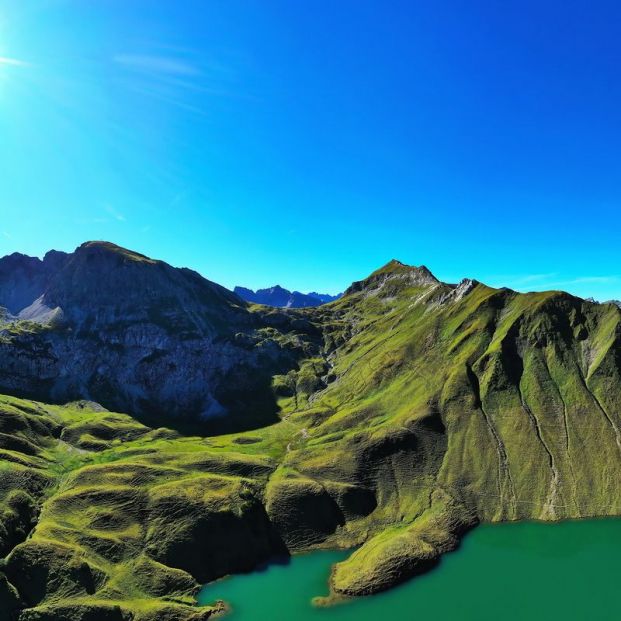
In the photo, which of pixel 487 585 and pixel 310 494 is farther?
pixel 310 494

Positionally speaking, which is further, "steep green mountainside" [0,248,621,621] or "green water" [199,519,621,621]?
"steep green mountainside" [0,248,621,621]

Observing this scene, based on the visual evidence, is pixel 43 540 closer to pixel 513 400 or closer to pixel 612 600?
pixel 612 600

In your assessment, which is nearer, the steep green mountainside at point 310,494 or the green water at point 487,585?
the green water at point 487,585

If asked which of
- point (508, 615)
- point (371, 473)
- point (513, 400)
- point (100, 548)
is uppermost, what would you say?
point (513, 400)

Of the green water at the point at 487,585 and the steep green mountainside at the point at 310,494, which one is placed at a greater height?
the steep green mountainside at the point at 310,494

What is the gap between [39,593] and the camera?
107312 mm

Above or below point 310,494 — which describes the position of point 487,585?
below

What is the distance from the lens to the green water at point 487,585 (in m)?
101

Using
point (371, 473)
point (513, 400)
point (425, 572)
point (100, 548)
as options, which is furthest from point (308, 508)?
point (513, 400)

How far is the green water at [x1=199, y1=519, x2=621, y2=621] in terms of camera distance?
101438 millimetres

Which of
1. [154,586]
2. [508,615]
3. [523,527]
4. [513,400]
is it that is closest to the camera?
[508,615]

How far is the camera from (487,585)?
111000 millimetres

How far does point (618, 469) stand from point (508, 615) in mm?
82503

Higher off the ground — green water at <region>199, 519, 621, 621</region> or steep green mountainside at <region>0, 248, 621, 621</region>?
steep green mountainside at <region>0, 248, 621, 621</region>
